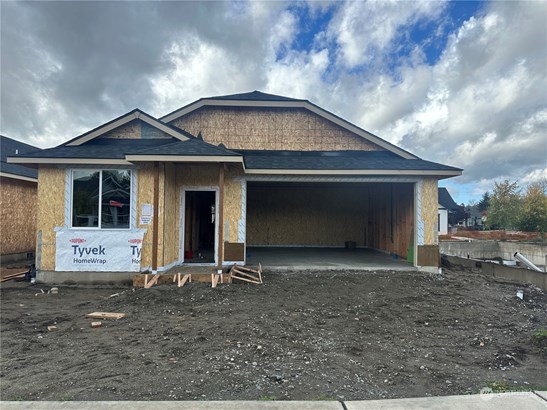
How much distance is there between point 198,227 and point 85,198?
581 centimetres

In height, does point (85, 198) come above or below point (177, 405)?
above

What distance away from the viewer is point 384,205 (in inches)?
560

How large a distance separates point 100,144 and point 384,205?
457 inches

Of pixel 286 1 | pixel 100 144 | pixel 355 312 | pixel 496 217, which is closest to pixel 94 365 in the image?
pixel 355 312

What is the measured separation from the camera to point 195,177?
32.5 feet

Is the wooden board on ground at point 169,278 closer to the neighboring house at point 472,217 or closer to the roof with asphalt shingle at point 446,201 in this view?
the roof with asphalt shingle at point 446,201

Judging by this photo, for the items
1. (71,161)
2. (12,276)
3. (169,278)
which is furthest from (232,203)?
(12,276)

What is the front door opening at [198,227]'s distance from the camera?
11531 mm

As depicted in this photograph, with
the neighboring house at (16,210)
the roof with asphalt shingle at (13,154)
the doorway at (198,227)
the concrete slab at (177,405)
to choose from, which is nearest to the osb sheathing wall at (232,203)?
the doorway at (198,227)

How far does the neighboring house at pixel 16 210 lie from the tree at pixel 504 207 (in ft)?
120

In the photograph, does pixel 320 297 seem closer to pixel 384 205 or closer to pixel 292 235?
pixel 384 205

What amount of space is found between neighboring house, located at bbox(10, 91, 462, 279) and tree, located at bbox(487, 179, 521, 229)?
25.5 meters

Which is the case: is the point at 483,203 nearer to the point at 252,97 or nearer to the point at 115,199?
the point at 252,97

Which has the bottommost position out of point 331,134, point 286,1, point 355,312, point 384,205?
point 355,312
